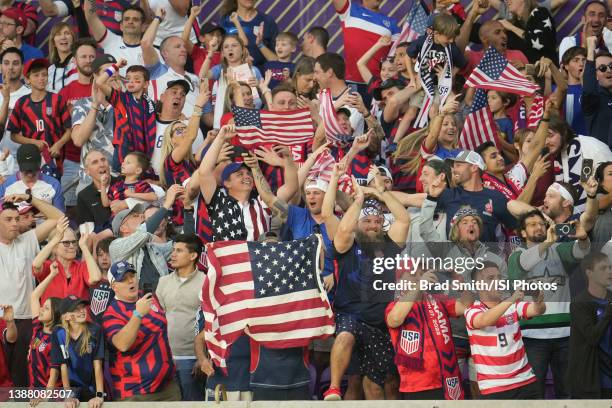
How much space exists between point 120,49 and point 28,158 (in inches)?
110

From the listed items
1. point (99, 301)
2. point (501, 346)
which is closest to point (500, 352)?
point (501, 346)

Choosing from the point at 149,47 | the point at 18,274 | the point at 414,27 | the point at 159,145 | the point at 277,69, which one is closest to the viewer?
the point at 18,274

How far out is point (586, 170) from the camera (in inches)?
595

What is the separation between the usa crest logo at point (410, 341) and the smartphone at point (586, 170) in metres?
2.77

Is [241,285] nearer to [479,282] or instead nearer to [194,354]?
[194,354]

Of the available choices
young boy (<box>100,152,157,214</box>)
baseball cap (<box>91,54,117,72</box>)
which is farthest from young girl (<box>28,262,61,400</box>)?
baseball cap (<box>91,54,117,72</box>)

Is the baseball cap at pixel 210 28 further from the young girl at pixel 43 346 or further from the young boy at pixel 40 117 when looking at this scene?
the young girl at pixel 43 346

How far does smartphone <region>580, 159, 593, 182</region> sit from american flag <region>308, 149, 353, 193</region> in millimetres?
2343

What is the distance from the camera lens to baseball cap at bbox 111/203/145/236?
14.9 meters

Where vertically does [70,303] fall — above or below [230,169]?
below

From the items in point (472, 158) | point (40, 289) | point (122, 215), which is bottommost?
point (40, 289)

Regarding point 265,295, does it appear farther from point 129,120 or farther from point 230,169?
point 129,120

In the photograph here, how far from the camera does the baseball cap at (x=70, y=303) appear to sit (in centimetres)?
1354

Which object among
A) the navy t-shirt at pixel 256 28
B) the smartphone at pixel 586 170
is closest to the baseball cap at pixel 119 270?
the smartphone at pixel 586 170
